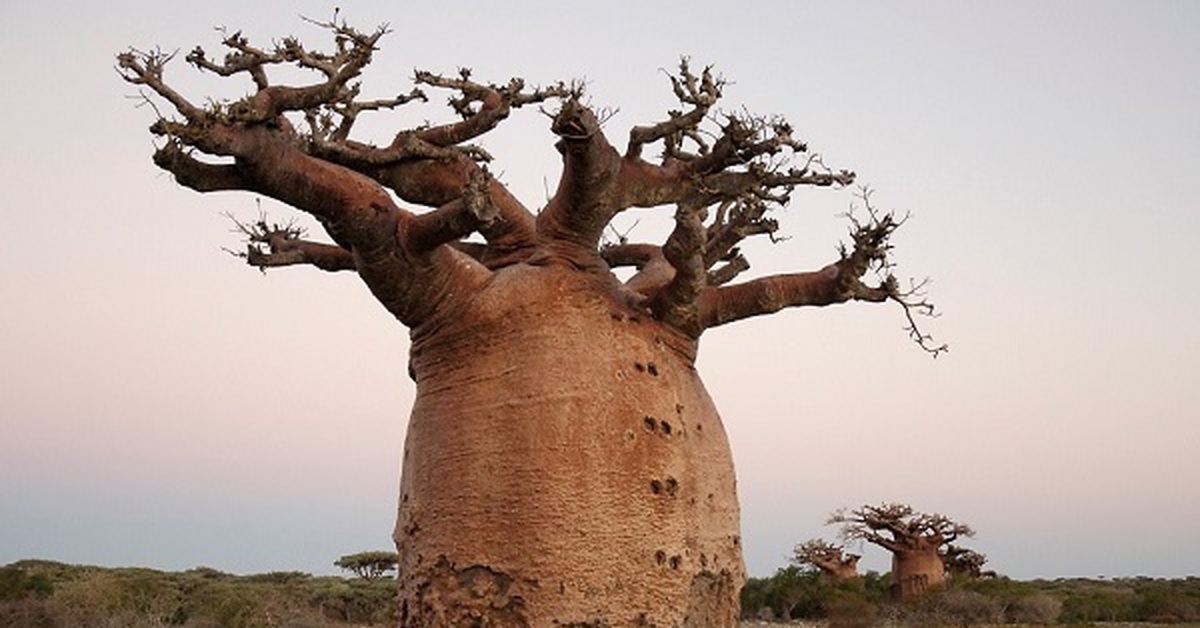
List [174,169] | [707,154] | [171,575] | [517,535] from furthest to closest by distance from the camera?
1. [171,575]
2. [707,154]
3. [517,535]
4. [174,169]

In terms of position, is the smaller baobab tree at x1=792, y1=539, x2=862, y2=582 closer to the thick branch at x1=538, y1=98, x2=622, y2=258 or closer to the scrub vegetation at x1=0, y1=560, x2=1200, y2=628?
the scrub vegetation at x1=0, y1=560, x2=1200, y2=628

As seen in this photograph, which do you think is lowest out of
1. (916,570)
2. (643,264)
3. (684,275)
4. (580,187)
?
(684,275)

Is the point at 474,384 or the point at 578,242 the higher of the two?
the point at 578,242

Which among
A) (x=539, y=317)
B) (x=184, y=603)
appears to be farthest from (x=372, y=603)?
(x=539, y=317)

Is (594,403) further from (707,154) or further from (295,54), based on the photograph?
(295,54)

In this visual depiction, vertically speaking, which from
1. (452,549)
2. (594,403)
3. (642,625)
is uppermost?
(594,403)

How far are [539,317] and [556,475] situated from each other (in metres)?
0.74

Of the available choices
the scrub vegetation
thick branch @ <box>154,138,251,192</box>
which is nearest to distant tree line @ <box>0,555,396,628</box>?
the scrub vegetation

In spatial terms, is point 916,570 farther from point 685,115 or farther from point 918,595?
point 685,115

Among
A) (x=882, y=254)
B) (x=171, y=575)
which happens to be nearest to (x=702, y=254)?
(x=882, y=254)

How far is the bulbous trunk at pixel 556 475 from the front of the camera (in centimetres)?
500

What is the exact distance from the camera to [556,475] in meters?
5.04

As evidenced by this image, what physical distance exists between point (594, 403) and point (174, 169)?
1934 mm

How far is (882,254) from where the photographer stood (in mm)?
5773
